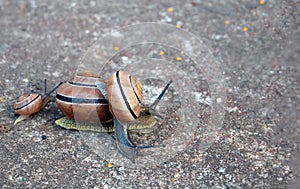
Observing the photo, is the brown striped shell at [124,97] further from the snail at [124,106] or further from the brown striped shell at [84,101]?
the brown striped shell at [84,101]

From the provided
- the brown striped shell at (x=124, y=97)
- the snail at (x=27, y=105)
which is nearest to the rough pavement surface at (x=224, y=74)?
the snail at (x=27, y=105)

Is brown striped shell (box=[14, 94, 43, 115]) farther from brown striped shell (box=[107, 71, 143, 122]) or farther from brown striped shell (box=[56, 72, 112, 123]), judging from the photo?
brown striped shell (box=[107, 71, 143, 122])

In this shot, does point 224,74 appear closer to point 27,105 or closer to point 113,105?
point 113,105

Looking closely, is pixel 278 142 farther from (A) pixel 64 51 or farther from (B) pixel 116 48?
(A) pixel 64 51

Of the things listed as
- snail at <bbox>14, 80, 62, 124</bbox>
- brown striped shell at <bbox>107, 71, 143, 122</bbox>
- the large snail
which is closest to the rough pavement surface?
snail at <bbox>14, 80, 62, 124</bbox>

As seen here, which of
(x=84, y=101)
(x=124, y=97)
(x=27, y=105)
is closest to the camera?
(x=124, y=97)

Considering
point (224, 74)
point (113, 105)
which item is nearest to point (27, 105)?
point (113, 105)
